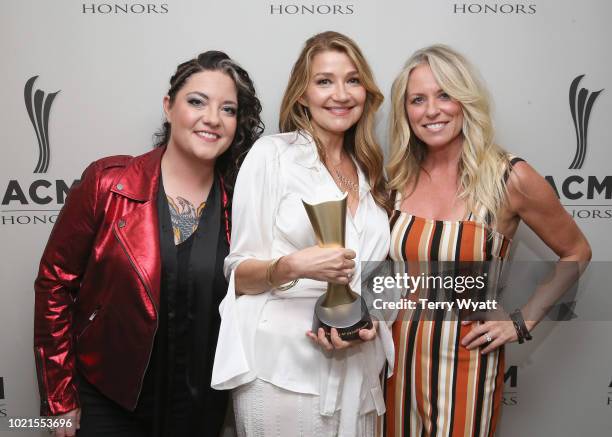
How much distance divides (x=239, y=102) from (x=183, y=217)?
1.44ft

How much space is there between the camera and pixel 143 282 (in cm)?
160

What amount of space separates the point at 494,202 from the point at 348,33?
0.94 metres

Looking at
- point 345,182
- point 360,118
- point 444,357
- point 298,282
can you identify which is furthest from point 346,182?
point 444,357

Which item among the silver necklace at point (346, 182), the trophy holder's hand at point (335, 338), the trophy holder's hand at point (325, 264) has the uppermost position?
the silver necklace at point (346, 182)

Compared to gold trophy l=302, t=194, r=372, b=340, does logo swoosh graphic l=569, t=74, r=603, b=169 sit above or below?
above

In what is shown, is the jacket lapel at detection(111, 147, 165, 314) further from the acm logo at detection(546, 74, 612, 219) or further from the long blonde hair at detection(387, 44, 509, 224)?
the acm logo at detection(546, 74, 612, 219)

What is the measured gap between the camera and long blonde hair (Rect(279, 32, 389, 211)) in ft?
5.74

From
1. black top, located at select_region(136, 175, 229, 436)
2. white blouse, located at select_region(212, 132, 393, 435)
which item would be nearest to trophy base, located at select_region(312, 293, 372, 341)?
white blouse, located at select_region(212, 132, 393, 435)

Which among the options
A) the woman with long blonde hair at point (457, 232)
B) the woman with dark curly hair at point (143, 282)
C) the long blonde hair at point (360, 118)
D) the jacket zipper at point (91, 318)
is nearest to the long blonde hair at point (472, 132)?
the woman with long blonde hair at point (457, 232)

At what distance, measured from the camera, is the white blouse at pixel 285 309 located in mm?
1550

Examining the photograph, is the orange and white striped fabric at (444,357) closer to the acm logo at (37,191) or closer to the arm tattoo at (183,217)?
the arm tattoo at (183,217)

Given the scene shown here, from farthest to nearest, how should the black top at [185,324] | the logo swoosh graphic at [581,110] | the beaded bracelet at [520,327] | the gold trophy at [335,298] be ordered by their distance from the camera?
the logo swoosh graphic at [581,110] → the beaded bracelet at [520,327] → the black top at [185,324] → the gold trophy at [335,298]

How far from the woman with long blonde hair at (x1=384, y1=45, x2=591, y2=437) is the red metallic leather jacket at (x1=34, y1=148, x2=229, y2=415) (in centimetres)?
81

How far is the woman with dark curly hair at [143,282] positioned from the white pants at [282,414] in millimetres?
270
